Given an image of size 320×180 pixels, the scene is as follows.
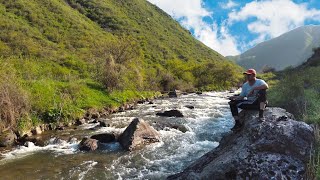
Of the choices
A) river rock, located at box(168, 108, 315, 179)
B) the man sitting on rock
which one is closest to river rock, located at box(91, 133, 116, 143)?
the man sitting on rock

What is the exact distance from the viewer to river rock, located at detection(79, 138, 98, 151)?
20062 millimetres

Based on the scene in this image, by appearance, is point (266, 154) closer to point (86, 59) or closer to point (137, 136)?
point (137, 136)

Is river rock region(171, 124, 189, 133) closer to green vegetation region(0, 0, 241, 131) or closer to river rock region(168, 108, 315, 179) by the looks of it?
green vegetation region(0, 0, 241, 131)

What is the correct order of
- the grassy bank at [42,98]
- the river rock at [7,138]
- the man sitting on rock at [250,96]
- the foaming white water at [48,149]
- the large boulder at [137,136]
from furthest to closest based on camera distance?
the grassy bank at [42,98], the river rock at [7,138], the large boulder at [137,136], the foaming white water at [48,149], the man sitting on rock at [250,96]

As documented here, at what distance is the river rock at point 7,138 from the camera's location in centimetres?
2073

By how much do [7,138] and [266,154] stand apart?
1732 centimetres

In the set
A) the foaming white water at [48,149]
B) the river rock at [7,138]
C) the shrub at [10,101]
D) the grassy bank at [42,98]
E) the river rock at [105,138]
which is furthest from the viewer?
the grassy bank at [42,98]

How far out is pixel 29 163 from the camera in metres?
17.7

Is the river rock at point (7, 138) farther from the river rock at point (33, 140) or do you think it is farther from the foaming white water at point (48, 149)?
the foaming white water at point (48, 149)

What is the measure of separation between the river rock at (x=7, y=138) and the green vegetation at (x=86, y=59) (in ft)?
2.24

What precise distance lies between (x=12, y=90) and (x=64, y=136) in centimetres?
490

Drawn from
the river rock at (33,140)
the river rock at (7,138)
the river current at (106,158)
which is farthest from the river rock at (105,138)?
the river rock at (7,138)

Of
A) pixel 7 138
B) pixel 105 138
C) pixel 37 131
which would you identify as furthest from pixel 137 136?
pixel 37 131

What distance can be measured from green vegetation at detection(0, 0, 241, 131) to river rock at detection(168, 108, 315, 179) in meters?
17.0
